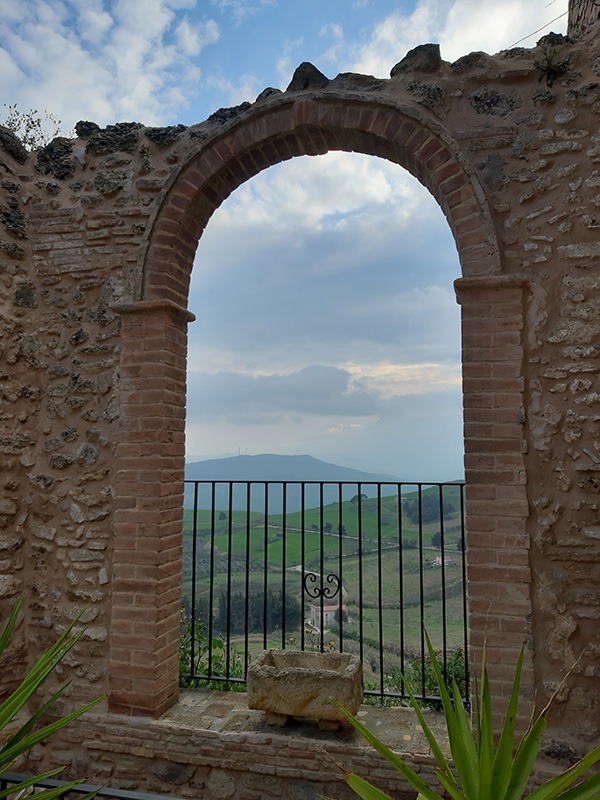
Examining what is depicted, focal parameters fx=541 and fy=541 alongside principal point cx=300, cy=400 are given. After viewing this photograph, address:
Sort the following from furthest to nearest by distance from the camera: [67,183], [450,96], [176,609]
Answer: [67,183]
[176,609]
[450,96]

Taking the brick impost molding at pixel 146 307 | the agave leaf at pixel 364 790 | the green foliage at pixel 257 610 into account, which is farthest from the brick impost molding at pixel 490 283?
the green foliage at pixel 257 610

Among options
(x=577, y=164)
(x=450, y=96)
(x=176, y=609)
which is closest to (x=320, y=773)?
(x=176, y=609)

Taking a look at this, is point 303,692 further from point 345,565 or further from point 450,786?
point 345,565

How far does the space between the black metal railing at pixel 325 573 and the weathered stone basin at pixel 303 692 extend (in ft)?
1.22

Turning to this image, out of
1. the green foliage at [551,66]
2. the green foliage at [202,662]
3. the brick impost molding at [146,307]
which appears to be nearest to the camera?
the green foliage at [551,66]

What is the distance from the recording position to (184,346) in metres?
3.86

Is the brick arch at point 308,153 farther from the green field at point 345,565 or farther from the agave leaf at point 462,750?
the agave leaf at point 462,750

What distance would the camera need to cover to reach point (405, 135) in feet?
11.0

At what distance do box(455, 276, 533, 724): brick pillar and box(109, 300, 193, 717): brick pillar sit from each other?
6.20 feet

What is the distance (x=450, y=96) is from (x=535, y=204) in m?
0.88

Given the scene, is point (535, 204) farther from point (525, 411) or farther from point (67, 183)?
point (67, 183)

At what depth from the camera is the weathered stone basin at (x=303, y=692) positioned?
317cm

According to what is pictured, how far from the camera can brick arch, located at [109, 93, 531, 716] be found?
2.96 metres

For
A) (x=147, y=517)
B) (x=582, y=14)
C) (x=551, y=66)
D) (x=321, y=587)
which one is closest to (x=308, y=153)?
(x=551, y=66)
